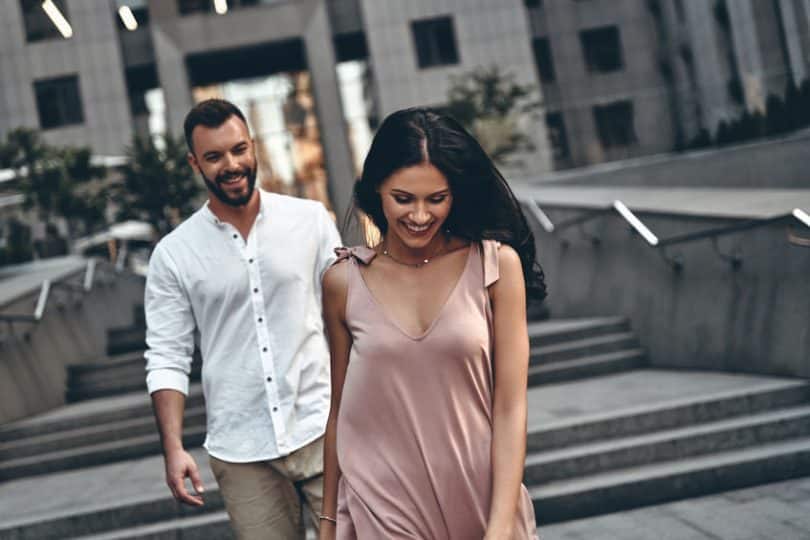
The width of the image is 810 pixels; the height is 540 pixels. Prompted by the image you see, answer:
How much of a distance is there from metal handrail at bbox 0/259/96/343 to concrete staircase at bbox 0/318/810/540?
1.41m

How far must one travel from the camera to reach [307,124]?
35.1 meters

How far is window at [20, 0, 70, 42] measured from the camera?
114 feet

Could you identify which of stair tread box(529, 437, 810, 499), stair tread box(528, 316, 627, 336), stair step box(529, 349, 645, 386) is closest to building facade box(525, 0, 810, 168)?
stair tread box(528, 316, 627, 336)

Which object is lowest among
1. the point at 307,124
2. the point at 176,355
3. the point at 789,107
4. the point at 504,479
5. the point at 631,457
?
the point at 631,457

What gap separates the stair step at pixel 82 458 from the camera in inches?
356

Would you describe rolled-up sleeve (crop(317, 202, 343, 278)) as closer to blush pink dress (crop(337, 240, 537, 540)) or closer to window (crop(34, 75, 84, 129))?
blush pink dress (crop(337, 240, 537, 540))

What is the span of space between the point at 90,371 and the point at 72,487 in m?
3.72

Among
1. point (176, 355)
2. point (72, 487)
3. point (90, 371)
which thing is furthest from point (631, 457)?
point (90, 371)

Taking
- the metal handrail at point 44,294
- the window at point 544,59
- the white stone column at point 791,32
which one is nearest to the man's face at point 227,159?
the metal handrail at point 44,294

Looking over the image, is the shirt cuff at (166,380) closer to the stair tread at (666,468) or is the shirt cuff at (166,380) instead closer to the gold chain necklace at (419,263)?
the gold chain necklace at (419,263)

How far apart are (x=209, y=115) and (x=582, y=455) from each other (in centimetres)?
391

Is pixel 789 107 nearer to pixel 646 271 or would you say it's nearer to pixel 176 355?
pixel 646 271

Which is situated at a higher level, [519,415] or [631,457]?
[519,415]

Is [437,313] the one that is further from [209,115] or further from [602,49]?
[602,49]
